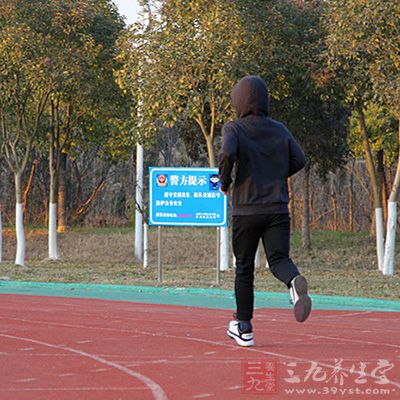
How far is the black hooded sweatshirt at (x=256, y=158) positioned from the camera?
9.09 m

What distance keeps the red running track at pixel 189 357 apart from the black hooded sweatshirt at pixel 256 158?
1241mm

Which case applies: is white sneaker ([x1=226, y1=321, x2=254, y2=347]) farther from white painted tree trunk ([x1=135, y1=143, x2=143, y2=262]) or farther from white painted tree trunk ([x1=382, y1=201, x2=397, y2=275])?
white painted tree trunk ([x1=135, y1=143, x2=143, y2=262])

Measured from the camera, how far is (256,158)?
359 inches

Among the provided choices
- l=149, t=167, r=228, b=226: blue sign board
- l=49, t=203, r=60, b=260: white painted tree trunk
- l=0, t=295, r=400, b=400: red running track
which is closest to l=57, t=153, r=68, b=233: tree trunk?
l=49, t=203, r=60, b=260: white painted tree trunk

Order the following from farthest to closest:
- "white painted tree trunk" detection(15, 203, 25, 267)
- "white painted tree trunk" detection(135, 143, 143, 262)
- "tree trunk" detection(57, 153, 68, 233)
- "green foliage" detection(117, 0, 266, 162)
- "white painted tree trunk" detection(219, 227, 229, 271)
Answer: "tree trunk" detection(57, 153, 68, 233), "white painted tree trunk" detection(135, 143, 143, 262), "white painted tree trunk" detection(15, 203, 25, 267), "white painted tree trunk" detection(219, 227, 229, 271), "green foliage" detection(117, 0, 266, 162)

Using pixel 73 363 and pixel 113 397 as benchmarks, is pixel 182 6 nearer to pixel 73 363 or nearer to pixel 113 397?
pixel 73 363

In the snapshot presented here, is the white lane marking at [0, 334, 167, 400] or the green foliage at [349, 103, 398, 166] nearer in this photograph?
the white lane marking at [0, 334, 167, 400]

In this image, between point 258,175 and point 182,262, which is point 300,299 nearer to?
point 258,175

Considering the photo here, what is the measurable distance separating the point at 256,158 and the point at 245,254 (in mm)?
806

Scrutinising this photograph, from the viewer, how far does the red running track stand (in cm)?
732

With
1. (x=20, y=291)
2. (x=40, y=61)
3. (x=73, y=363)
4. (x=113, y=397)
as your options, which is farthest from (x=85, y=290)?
(x=113, y=397)

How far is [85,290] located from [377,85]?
7.32m

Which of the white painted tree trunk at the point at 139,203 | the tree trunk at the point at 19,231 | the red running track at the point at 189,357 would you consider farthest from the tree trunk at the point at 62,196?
the red running track at the point at 189,357

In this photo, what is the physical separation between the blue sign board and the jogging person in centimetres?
950
